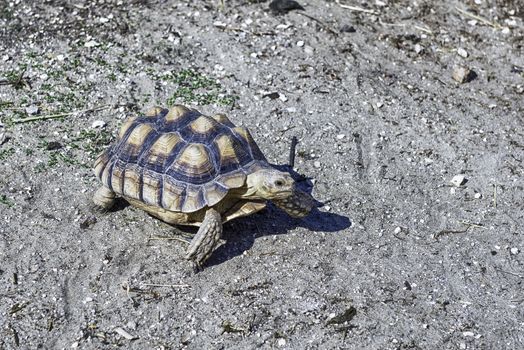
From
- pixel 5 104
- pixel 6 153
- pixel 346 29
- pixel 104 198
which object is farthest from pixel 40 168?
pixel 346 29

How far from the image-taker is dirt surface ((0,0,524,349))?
4316 mm

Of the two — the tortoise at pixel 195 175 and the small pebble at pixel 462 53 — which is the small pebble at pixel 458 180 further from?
the small pebble at pixel 462 53

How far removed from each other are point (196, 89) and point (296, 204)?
1.81 m

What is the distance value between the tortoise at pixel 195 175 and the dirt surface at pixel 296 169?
0.26 metres

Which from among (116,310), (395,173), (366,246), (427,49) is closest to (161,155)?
(116,310)

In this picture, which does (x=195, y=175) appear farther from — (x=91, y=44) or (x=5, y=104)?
(x=91, y=44)

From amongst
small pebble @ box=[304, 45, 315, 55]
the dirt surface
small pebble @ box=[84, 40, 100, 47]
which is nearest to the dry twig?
the dirt surface

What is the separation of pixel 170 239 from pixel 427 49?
3.31 m

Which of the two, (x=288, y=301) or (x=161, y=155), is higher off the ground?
(x=161, y=155)

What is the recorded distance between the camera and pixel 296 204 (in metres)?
4.67

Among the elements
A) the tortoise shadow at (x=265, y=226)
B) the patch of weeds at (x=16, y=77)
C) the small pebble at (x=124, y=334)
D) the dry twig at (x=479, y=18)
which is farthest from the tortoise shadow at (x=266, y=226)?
the dry twig at (x=479, y=18)

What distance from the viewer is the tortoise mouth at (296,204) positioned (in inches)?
182

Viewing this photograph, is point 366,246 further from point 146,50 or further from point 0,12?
point 0,12

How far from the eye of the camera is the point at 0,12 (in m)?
6.80
